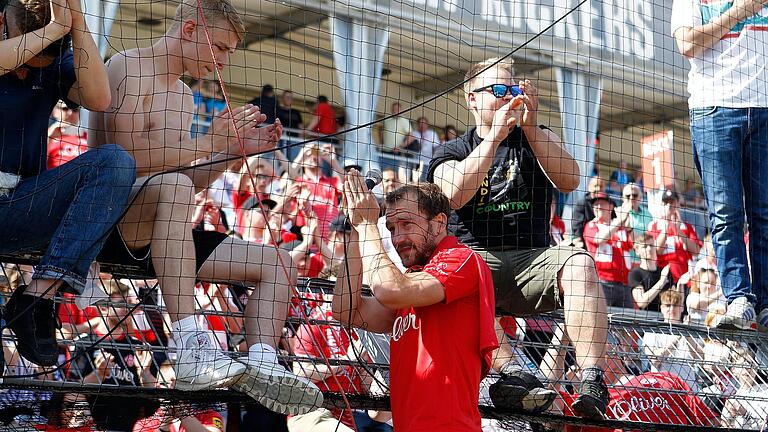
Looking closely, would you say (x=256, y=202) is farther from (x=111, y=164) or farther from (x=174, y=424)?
(x=111, y=164)

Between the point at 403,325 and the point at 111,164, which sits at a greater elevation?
the point at 111,164

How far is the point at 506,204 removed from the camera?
4824mm

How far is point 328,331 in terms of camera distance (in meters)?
5.02

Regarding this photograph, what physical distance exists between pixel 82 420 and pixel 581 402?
6.47 ft

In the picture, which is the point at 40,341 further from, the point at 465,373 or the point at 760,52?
the point at 760,52

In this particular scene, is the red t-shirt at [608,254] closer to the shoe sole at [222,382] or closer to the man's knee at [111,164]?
the shoe sole at [222,382]

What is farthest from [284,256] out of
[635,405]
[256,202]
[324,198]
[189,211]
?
[324,198]

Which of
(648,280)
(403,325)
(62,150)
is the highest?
(62,150)

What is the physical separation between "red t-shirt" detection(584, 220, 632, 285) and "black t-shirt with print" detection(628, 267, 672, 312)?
0.73 ft

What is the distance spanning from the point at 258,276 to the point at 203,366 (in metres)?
0.55

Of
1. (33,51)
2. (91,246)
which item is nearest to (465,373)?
(91,246)

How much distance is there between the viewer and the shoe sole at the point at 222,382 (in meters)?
3.63

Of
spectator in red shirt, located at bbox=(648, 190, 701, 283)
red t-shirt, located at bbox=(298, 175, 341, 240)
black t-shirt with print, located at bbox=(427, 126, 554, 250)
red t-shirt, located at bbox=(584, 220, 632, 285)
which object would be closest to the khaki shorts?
black t-shirt with print, located at bbox=(427, 126, 554, 250)

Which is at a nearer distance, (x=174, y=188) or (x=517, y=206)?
(x=174, y=188)
